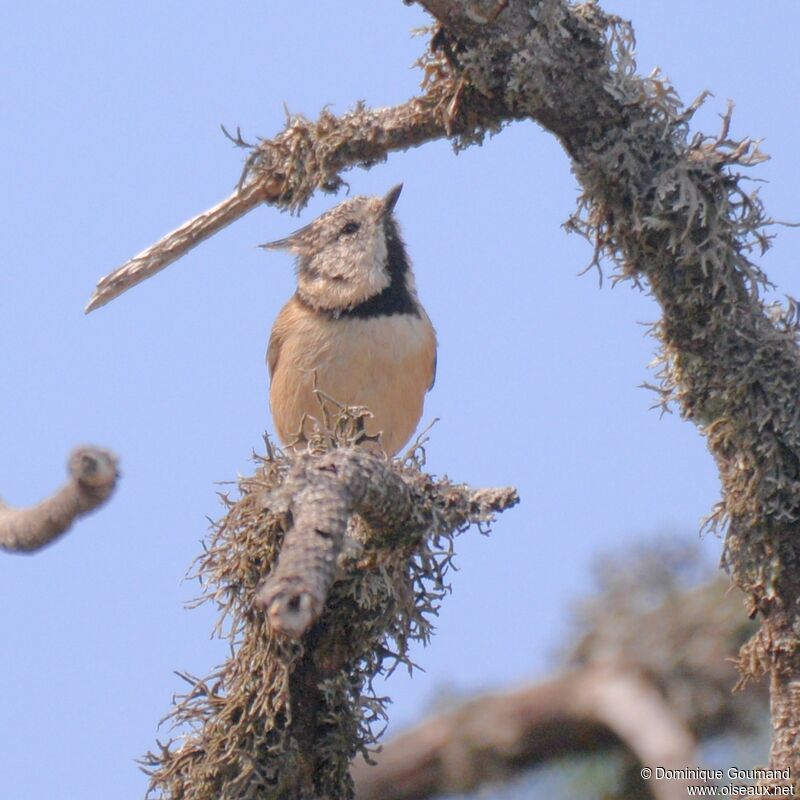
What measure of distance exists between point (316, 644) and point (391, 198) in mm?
3628

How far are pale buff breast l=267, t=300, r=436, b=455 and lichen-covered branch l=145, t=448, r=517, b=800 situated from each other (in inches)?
102

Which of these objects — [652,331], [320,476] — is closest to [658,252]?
[652,331]

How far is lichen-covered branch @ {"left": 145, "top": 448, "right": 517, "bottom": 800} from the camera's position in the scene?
3033 millimetres

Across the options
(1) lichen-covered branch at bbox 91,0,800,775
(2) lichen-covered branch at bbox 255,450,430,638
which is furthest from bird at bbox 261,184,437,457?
(2) lichen-covered branch at bbox 255,450,430,638

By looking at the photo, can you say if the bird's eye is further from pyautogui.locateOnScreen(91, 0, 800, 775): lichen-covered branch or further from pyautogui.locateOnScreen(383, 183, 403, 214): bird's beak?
pyautogui.locateOnScreen(91, 0, 800, 775): lichen-covered branch

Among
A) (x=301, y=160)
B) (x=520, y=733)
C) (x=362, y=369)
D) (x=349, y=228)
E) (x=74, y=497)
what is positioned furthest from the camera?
(x=349, y=228)

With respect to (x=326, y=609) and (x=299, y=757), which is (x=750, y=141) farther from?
(x=299, y=757)

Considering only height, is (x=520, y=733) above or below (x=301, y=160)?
below

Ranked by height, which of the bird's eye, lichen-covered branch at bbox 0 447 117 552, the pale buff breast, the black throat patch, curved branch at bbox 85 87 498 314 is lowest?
lichen-covered branch at bbox 0 447 117 552

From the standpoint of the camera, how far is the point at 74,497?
6.54 ft

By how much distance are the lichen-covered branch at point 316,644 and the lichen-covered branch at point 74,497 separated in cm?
81

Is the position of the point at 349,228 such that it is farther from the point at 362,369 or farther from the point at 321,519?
the point at 321,519

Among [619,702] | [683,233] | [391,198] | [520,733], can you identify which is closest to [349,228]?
[391,198]

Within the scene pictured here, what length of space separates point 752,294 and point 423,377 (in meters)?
2.90
